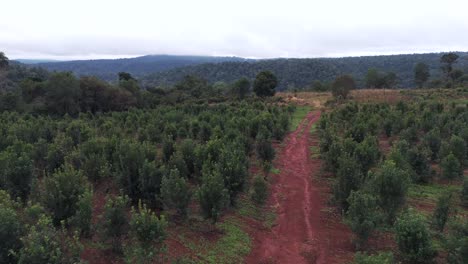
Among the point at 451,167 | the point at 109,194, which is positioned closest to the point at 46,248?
the point at 109,194

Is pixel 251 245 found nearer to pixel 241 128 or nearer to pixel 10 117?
pixel 241 128

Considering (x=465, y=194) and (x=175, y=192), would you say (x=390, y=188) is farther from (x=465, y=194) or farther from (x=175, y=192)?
(x=175, y=192)

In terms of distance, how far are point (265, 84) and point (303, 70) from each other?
212 ft

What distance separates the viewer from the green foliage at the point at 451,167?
2148 cm

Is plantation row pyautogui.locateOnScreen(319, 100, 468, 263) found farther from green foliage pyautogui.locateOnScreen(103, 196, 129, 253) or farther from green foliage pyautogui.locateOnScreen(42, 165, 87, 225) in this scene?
green foliage pyautogui.locateOnScreen(42, 165, 87, 225)

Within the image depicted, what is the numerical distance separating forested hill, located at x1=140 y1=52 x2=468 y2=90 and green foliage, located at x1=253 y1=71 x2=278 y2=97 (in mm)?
42067

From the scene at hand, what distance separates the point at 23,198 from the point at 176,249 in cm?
661

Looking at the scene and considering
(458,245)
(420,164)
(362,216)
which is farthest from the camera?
(420,164)

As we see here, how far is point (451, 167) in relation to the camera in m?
21.5

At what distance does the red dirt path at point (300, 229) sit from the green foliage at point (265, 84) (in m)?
48.9

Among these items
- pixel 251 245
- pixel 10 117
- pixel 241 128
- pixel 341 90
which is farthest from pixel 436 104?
pixel 10 117

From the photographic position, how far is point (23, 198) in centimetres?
1538

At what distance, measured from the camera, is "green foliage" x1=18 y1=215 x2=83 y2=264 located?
28.4ft

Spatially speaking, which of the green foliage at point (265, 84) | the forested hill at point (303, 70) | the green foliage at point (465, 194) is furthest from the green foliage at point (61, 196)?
the forested hill at point (303, 70)
